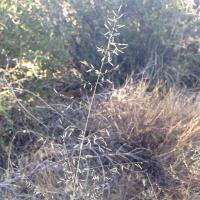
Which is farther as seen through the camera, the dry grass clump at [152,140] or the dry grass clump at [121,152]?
the dry grass clump at [152,140]

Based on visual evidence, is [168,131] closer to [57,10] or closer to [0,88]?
[0,88]

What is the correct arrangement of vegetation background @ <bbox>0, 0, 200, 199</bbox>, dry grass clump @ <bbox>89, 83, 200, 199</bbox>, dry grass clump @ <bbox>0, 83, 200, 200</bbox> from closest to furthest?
1. dry grass clump @ <bbox>0, 83, 200, 200</bbox>
2. dry grass clump @ <bbox>89, 83, 200, 199</bbox>
3. vegetation background @ <bbox>0, 0, 200, 199</bbox>

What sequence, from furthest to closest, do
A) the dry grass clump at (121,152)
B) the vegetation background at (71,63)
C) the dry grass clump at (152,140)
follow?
1. the vegetation background at (71,63)
2. the dry grass clump at (152,140)
3. the dry grass clump at (121,152)

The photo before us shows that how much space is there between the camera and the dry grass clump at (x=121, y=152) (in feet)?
11.8

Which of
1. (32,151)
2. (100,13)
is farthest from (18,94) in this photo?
(100,13)

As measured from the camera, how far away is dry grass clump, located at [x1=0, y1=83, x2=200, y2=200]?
360 centimetres

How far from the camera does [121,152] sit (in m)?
3.91

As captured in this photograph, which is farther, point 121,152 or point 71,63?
point 71,63

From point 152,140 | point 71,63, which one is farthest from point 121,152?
point 71,63

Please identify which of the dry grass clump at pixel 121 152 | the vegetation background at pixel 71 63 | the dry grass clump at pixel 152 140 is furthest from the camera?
the vegetation background at pixel 71 63

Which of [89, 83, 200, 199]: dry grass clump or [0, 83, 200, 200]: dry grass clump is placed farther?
[89, 83, 200, 199]: dry grass clump

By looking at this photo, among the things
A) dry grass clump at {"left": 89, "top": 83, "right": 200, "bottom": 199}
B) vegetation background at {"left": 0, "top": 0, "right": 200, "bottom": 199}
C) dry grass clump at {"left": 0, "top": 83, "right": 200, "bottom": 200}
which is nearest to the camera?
dry grass clump at {"left": 0, "top": 83, "right": 200, "bottom": 200}

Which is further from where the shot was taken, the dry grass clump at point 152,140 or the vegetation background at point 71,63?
the vegetation background at point 71,63

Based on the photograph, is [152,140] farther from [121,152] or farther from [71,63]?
[71,63]
